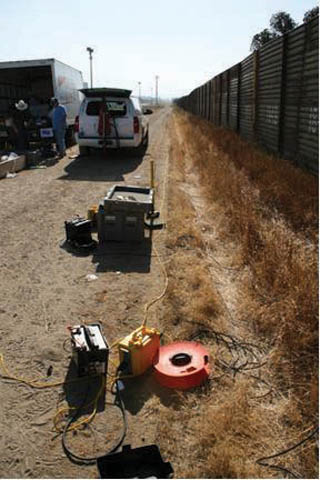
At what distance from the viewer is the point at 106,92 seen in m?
12.6

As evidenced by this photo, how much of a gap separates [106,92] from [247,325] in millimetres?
10006

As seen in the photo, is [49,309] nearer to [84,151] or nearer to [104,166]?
[104,166]

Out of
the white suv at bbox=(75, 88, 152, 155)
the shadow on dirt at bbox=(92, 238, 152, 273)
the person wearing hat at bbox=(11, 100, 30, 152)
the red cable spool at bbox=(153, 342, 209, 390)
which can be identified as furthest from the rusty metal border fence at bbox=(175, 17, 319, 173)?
the person wearing hat at bbox=(11, 100, 30, 152)

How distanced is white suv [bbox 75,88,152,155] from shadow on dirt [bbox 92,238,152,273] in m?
7.04

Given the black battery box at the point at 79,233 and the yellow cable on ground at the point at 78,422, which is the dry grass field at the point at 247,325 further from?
the black battery box at the point at 79,233

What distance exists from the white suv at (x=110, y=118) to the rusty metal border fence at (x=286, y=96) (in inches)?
149

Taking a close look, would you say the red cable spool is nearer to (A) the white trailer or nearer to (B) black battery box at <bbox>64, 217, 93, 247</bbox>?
(B) black battery box at <bbox>64, 217, 93, 247</bbox>

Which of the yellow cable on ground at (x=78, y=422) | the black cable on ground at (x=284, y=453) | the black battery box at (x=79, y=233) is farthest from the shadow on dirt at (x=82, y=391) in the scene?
the black battery box at (x=79, y=233)

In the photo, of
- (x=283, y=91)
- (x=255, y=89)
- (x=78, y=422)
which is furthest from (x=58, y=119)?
(x=78, y=422)

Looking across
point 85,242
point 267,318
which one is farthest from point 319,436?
point 85,242

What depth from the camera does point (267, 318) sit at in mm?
4152

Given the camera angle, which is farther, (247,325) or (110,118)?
(110,118)

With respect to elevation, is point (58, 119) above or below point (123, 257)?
above

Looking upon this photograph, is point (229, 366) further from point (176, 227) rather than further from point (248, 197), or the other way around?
point (248, 197)
